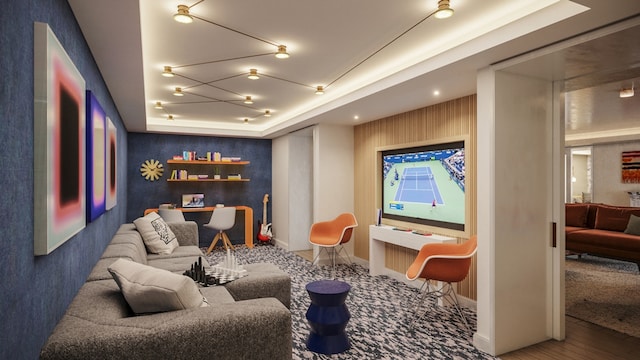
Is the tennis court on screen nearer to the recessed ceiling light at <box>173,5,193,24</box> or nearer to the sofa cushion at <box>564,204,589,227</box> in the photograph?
the recessed ceiling light at <box>173,5,193,24</box>

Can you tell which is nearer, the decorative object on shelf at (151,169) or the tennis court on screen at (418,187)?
the tennis court on screen at (418,187)

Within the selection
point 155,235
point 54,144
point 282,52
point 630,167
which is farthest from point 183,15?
point 630,167

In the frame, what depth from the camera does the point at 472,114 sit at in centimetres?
426

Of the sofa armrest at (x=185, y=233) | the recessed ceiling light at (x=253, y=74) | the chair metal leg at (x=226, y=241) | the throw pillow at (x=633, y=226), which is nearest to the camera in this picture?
the recessed ceiling light at (x=253, y=74)

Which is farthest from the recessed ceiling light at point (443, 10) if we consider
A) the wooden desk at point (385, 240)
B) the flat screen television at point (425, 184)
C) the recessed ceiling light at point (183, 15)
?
the wooden desk at point (385, 240)

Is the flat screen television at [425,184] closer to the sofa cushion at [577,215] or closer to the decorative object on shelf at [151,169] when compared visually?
the sofa cushion at [577,215]

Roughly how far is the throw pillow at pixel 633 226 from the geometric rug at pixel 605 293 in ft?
1.99

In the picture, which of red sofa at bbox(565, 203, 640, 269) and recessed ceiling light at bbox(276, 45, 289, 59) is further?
red sofa at bbox(565, 203, 640, 269)

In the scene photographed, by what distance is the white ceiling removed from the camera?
2.45m

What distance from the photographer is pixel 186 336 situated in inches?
69.1

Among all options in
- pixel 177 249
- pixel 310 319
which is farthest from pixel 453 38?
pixel 177 249

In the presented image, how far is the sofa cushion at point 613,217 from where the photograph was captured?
655cm

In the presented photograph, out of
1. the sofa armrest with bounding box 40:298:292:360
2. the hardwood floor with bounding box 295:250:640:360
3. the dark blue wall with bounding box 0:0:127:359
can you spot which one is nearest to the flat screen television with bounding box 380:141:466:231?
the hardwood floor with bounding box 295:250:640:360

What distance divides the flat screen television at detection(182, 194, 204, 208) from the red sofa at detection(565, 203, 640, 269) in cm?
701
